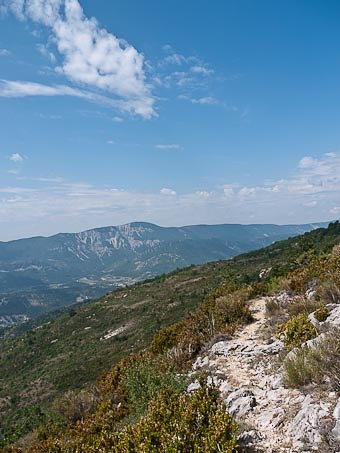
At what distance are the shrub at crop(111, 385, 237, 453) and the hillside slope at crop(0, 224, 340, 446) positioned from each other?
40.7 meters

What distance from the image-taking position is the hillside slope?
6156 centimetres

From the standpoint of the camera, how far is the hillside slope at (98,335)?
61562 millimetres

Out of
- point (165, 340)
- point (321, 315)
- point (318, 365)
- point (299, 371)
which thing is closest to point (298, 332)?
point (321, 315)

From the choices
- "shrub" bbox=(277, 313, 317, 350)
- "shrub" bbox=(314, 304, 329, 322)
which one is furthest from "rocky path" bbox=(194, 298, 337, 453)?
"shrub" bbox=(314, 304, 329, 322)

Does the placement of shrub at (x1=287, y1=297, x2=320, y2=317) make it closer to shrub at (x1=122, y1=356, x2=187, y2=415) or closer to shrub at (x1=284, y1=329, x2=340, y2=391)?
shrub at (x1=284, y1=329, x2=340, y2=391)

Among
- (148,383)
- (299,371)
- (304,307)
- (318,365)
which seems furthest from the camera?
(304,307)

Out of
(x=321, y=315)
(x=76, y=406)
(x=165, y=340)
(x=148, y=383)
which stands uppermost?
(x=321, y=315)

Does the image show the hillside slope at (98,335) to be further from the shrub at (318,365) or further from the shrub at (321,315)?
the shrub at (318,365)

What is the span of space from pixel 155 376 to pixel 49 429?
5408 millimetres

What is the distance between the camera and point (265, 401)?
7.05 meters

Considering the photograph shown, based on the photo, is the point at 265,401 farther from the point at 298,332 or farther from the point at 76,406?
the point at 76,406

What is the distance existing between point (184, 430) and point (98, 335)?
90800 mm

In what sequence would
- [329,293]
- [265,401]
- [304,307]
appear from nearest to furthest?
[265,401] < [304,307] < [329,293]

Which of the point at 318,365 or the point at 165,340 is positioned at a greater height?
the point at 318,365
